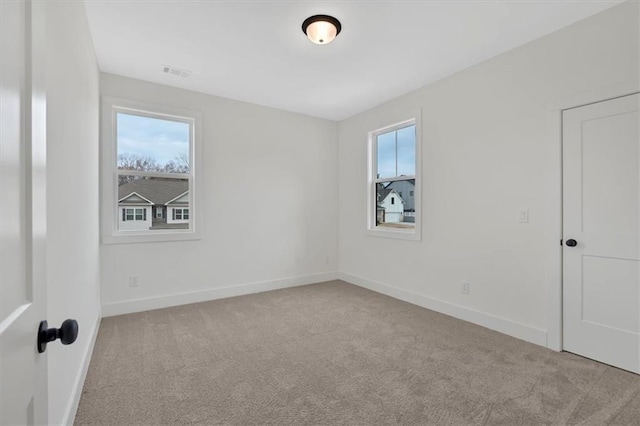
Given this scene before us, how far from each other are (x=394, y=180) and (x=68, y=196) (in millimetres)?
3590

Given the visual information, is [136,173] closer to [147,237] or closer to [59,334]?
[147,237]

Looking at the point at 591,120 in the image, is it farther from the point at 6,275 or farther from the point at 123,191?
the point at 123,191

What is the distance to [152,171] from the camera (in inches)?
151

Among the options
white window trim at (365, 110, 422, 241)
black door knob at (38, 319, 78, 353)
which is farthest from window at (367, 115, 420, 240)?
black door knob at (38, 319, 78, 353)

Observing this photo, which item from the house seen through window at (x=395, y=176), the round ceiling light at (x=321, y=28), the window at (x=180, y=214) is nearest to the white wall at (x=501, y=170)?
the house seen through window at (x=395, y=176)

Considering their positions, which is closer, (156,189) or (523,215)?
(523,215)

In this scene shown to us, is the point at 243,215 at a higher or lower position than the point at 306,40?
lower

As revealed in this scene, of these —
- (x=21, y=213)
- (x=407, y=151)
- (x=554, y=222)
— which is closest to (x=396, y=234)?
(x=407, y=151)

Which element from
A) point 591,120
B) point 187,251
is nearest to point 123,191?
point 187,251

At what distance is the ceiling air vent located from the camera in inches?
134

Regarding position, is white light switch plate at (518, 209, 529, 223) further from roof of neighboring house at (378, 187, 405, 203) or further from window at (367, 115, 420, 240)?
roof of neighboring house at (378, 187, 405, 203)

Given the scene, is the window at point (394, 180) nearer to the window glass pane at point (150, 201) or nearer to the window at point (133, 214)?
the window glass pane at point (150, 201)

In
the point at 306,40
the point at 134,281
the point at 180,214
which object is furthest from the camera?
the point at 180,214

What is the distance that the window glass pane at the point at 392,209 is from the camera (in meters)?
4.22
